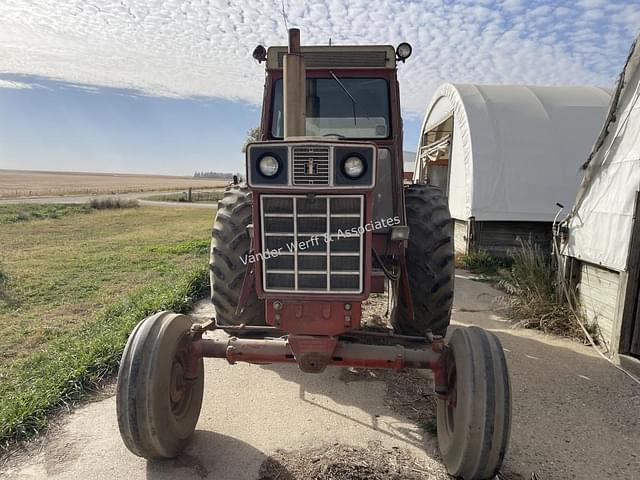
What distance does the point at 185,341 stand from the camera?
10.0ft

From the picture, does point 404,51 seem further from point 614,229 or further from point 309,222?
point 614,229

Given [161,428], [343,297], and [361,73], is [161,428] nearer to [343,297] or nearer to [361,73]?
[343,297]

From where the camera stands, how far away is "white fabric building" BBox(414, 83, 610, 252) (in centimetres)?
918

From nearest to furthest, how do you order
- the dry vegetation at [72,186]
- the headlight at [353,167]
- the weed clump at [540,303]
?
the headlight at [353,167], the weed clump at [540,303], the dry vegetation at [72,186]

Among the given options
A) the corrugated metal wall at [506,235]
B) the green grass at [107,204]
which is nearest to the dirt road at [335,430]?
the corrugated metal wall at [506,235]

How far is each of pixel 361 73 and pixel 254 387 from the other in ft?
9.79

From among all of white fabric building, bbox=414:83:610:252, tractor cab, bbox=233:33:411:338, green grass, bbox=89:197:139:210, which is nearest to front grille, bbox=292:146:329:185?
tractor cab, bbox=233:33:411:338

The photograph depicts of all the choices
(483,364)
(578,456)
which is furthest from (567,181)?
(483,364)

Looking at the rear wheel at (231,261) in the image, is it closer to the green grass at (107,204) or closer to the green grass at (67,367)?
the green grass at (67,367)

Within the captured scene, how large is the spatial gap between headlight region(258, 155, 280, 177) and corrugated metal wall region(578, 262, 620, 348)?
3999 mm

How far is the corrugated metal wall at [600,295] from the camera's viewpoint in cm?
478

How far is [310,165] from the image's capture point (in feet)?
8.36

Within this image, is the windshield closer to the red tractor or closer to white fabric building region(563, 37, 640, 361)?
the red tractor

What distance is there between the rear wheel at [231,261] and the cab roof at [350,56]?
1395mm
